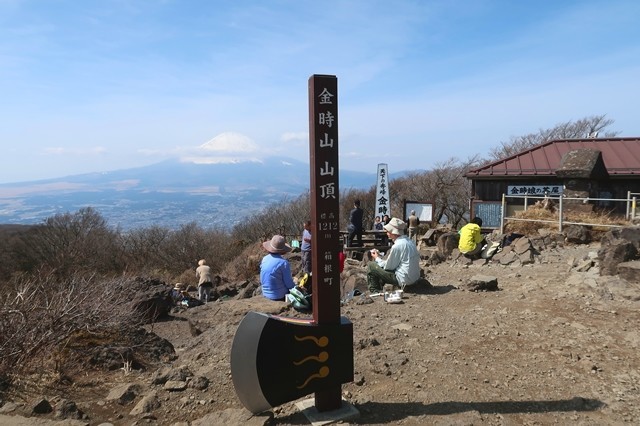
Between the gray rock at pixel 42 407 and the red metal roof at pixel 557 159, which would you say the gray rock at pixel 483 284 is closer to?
the gray rock at pixel 42 407

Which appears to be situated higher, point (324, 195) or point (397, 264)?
point (324, 195)

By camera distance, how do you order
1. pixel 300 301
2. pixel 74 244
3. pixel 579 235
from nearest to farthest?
pixel 300 301, pixel 579 235, pixel 74 244

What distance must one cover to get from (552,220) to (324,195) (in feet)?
37.7

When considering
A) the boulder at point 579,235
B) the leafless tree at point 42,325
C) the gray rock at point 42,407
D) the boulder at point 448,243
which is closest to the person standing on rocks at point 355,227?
the boulder at point 448,243

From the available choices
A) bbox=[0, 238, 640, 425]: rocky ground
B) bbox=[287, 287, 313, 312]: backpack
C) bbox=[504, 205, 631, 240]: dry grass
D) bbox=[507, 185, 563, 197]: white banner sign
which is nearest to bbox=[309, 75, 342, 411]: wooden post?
bbox=[0, 238, 640, 425]: rocky ground

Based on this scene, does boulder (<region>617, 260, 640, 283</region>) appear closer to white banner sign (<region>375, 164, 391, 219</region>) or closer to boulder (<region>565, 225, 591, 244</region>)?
boulder (<region>565, 225, 591, 244</region>)

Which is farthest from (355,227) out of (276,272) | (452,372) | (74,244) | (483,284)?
(74,244)

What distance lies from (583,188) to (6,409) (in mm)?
15435

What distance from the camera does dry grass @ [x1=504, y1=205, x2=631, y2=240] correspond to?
1232cm

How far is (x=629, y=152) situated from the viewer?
Answer: 17.5 m

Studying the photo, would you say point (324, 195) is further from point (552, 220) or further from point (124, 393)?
point (552, 220)

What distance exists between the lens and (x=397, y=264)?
7453 millimetres

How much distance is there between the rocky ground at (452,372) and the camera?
3.65 metres

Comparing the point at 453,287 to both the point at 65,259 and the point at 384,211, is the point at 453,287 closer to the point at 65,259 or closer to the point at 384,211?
the point at 384,211
